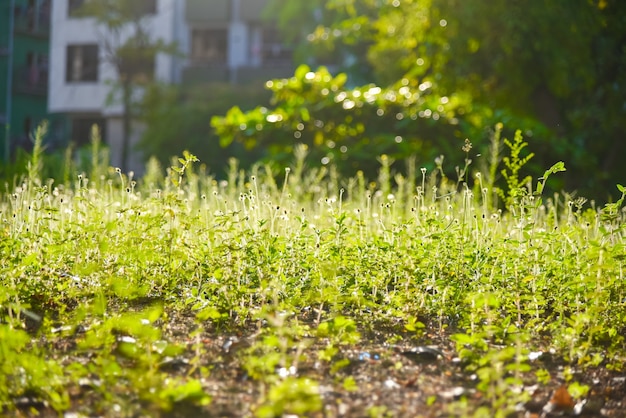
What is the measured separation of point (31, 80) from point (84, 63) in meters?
2.62

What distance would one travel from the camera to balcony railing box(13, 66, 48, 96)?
119ft

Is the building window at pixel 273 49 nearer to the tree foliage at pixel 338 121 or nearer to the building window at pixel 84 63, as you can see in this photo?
the building window at pixel 84 63

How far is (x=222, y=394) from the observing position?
136 inches

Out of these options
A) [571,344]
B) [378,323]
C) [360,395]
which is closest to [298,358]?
[360,395]

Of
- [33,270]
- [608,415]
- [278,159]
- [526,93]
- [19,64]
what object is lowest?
[608,415]

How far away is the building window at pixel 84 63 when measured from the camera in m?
36.0

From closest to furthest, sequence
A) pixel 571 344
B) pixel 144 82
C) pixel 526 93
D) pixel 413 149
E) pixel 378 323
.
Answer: pixel 571 344 → pixel 378 323 → pixel 413 149 → pixel 526 93 → pixel 144 82

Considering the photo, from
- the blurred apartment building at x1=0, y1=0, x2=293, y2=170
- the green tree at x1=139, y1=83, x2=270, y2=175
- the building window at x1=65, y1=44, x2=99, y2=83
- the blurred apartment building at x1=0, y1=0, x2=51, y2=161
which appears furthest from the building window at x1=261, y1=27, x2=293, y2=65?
the blurred apartment building at x1=0, y1=0, x2=51, y2=161

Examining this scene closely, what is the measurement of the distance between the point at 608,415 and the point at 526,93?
36.3 ft

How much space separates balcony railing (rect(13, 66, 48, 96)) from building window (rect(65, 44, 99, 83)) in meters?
1.74

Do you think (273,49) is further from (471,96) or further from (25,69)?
(471,96)

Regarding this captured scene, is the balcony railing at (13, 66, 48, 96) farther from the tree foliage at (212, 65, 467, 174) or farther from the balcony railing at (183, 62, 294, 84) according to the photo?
the tree foliage at (212, 65, 467, 174)

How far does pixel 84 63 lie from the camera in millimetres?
36156

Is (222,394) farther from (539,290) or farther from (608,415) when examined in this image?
(539,290)
